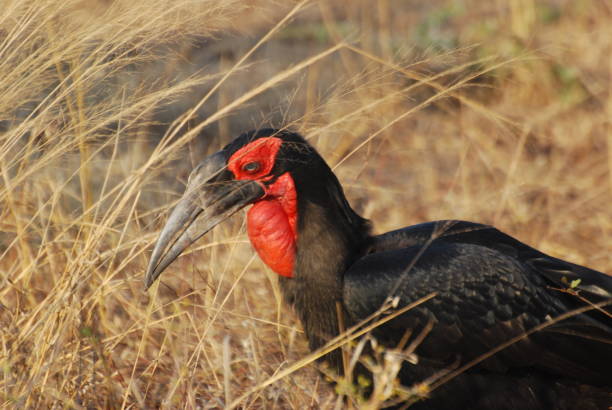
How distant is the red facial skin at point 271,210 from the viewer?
8.38 ft

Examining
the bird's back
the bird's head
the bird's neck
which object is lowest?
the bird's back

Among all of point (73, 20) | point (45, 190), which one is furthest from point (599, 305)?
point (45, 190)

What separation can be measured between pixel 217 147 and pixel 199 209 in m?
2.64

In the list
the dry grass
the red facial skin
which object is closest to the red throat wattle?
the red facial skin

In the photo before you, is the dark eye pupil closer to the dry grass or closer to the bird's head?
the bird's head

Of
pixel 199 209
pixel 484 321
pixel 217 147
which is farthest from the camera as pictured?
pixel 217 147

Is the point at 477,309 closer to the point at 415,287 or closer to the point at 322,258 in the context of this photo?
the point at 415,287

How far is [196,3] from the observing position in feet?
7.80

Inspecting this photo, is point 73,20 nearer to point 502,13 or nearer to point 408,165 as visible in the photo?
point 408,165

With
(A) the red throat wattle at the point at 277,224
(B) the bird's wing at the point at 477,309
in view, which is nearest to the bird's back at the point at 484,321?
(B) the bird's wing at the point at 477,309

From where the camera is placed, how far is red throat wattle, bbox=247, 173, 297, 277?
8.63 ft

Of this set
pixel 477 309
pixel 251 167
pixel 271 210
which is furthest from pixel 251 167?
pixel 477 309

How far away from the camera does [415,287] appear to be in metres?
Answer: 2.55

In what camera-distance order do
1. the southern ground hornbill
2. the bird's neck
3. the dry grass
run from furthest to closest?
the bird's neck < the southern ground hornbill < the dry grass
